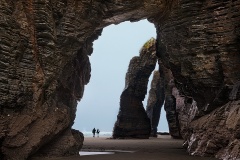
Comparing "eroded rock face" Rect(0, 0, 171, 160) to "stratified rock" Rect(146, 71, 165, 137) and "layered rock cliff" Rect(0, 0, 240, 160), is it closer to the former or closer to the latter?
"layered rock cliff" Rect(0, 0, 240, 160)

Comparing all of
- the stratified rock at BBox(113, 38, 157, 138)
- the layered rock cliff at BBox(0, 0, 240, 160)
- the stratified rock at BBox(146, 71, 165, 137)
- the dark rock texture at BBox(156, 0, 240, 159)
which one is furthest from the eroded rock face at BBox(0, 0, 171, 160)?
the stratified rock at BBox(146, 71, 165, 137)

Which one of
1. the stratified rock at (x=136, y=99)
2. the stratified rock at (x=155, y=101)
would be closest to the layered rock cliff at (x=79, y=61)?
the stratified rock at (x=136, y=99)

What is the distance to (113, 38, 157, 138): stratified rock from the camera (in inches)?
1713

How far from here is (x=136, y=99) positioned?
45.5m

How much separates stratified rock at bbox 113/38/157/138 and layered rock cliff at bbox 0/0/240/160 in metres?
21.7

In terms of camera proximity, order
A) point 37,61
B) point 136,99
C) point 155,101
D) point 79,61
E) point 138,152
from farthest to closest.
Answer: point 155,101 → point 136,99 → point 79,61 → point 138,152 → point 37,61

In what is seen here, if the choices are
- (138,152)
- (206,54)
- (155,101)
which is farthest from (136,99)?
(138,152)

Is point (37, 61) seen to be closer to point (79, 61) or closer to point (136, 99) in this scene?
point (79, 61)

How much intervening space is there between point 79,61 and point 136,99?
2436cm

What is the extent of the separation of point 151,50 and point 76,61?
1155 inches

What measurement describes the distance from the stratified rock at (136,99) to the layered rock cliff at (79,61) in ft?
71.1

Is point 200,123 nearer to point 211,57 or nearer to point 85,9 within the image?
point 211,57

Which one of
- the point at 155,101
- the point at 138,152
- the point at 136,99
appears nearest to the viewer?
the point at 138,152

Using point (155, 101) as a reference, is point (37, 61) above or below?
below
